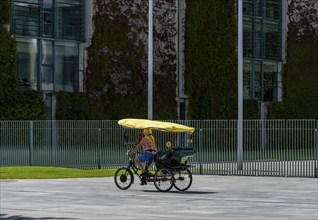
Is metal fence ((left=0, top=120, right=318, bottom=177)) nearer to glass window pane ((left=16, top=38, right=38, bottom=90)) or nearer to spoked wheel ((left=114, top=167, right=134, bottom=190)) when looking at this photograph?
spoked wheel ((left=114, top=167, right=134, bottom=190))

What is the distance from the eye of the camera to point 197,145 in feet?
120

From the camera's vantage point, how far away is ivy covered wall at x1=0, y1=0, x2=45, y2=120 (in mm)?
43844

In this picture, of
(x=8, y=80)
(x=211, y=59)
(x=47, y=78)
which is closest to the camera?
(x=8, y=80)

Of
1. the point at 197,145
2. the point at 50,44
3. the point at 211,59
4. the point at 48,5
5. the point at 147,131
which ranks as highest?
the point at 48,5

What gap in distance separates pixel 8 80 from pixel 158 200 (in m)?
22.6

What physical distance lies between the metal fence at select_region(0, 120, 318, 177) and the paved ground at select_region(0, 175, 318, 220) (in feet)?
10.1

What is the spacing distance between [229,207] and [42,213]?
427cm

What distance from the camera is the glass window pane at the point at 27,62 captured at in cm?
4500

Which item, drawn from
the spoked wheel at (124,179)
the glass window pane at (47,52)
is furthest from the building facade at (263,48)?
the spoked wheel at (124,179)

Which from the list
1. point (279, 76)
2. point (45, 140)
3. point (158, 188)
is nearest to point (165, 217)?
point (158, 188)

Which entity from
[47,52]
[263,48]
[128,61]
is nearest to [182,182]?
[47,52]

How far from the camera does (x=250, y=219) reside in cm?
1783

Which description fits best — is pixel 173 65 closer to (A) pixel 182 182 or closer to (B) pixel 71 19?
(B) pixel 71 19

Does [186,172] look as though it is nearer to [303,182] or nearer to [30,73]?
[303,182]
